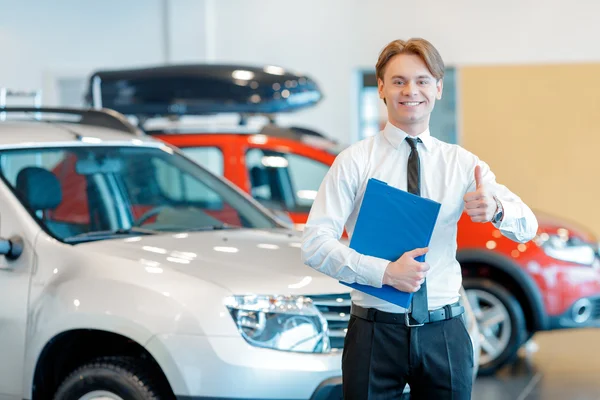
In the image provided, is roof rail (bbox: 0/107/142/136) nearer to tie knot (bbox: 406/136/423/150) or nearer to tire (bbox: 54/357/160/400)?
tire (bbox: 54/357/160/400)

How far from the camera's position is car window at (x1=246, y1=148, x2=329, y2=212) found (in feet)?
23.3

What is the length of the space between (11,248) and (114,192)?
92 cm

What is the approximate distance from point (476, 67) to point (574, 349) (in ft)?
14.3

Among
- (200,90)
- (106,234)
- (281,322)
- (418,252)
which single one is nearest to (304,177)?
(200,90)

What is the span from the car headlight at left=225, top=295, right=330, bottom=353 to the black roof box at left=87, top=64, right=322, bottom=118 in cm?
367

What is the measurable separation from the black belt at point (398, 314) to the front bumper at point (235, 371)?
0.86 metres

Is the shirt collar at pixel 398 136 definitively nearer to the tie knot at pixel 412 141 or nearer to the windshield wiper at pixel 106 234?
the tie knot at pixel 412 141

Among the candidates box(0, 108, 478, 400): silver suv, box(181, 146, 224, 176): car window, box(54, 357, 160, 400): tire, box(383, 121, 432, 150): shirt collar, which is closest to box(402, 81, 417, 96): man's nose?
box(383, 121, 432, 150): shirt collar

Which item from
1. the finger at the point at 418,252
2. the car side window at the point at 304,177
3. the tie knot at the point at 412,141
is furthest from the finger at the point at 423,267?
the car side window at the point at 304,177

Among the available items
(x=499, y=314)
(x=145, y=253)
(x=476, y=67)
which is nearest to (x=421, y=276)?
(x=145, y=253)

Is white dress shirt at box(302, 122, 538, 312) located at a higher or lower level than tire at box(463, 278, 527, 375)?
higher

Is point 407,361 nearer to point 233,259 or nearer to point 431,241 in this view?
point 431,241

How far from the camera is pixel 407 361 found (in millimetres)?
2721

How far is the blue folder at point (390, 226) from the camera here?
2.61m
